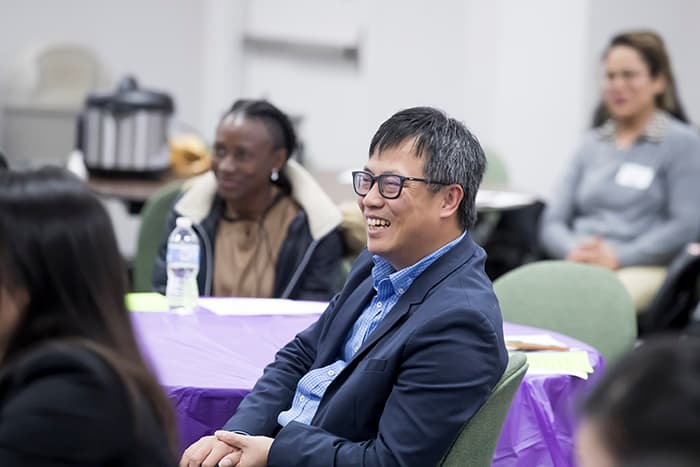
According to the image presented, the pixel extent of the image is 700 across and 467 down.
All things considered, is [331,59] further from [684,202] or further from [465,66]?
[684,202]

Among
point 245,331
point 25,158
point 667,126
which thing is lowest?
point 25,158

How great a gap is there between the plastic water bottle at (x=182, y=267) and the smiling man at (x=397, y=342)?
2.29 feet

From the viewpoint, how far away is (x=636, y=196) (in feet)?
15.5

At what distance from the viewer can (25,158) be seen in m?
7.72

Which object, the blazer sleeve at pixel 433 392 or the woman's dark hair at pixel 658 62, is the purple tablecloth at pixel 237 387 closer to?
the blazer sleeve at pixel 433 392

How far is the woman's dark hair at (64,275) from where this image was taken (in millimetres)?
1414

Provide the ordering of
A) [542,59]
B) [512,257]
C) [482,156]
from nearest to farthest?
[482,156] < [512,257] < [542,59]

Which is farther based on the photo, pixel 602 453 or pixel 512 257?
pixel 512 257

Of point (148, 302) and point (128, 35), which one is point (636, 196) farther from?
point (128, 35)

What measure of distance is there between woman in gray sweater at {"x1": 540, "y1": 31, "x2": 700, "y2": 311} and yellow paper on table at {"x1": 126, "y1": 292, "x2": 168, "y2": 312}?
2045mm

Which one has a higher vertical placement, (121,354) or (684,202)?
(121,354)

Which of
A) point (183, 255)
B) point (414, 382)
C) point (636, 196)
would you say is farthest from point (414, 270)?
point (636, 196)

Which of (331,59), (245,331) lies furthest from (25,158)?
(245,331)

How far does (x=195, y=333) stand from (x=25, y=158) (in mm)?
5267
